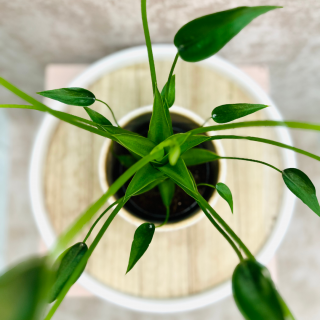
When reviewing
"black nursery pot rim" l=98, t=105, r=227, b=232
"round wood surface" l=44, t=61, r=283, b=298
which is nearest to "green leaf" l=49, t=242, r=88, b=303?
"black nursery pot rim" l=98, t=105, r=227, b=232

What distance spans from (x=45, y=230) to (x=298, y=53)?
526 mm

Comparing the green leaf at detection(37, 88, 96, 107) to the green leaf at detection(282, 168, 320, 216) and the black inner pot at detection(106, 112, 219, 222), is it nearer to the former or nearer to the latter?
the black inner pot at detection(106, 112, 219, 222)

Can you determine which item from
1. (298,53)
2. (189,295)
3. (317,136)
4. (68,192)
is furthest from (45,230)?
(317,136)

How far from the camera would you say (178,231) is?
51 centimetres

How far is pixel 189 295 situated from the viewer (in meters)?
0.50

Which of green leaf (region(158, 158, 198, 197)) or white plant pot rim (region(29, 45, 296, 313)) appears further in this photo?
white plant pot rim (region(29, 45, 296, 313))

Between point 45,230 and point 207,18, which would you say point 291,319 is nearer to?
point 207,18

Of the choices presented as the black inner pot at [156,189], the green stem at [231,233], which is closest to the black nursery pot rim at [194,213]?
the black inner pot at [156,189]

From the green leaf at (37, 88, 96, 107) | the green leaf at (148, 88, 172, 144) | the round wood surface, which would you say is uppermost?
the green leaf at (37, 88, 96, 107)

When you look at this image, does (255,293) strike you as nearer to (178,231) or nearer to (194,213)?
(194,213)

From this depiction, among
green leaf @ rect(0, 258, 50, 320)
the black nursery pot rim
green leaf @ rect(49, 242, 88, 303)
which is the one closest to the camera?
green leaf @ rect(0, 258, 50, 320)

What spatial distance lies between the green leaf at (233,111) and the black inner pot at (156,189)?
89 mm

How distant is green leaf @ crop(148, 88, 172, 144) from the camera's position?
0.95ft

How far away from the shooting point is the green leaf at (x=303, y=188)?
11.8 inches
